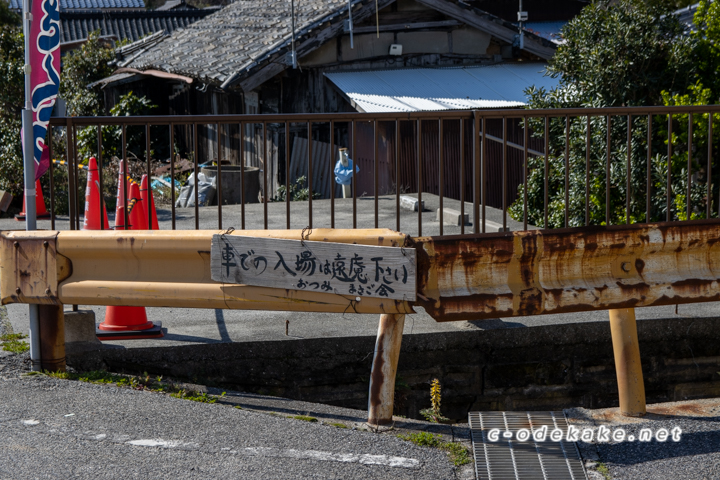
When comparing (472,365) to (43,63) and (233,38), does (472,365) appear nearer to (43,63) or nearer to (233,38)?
(43,63)

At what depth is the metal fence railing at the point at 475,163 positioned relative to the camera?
15.6 feet

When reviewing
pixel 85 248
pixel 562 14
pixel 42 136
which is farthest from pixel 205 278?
pixel 562 14

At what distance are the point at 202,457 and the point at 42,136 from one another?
A: 216 centimetres

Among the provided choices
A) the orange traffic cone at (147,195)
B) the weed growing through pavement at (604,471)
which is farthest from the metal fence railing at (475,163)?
the weed growing through pavement at (604,471)

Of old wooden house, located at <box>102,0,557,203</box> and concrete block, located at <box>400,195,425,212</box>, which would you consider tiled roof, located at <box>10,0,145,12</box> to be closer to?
old wooden house, located at <box>102,0,557,203</box>

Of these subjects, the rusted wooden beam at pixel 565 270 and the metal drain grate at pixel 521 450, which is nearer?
the metal drain grate at pixel 521 450

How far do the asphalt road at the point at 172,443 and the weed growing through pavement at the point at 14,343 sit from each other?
57 cm

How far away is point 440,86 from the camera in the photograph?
15.7 metres

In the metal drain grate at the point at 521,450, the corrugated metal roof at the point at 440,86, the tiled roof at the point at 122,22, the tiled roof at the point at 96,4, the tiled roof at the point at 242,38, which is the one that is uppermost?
the tiled roof at the point at 96,4

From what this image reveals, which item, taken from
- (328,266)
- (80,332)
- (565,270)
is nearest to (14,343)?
(80,332)

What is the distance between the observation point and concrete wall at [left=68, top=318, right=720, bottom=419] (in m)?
5.00

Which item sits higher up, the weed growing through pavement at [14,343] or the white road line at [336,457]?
the weed growing through pavement at [14,343]

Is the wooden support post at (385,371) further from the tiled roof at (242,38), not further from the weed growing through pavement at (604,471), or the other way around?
the tiled roof at (242,38)

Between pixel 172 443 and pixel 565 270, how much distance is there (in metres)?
2.20
